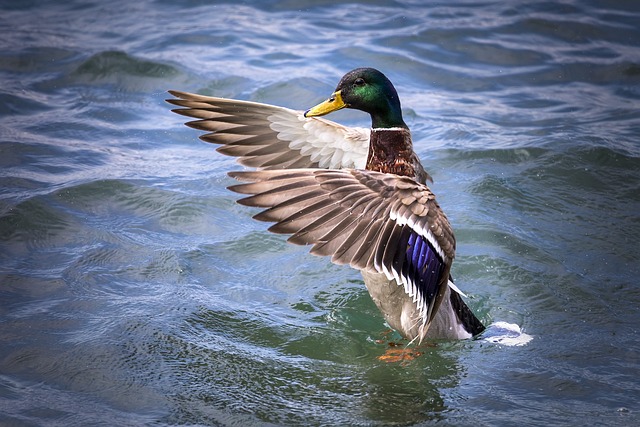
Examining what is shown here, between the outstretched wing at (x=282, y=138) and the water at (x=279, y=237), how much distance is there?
966 mm

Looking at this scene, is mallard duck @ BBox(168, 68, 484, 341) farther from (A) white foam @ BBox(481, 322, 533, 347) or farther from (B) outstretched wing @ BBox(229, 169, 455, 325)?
(A) white foam @ BBox(481, 322, 533, 347)

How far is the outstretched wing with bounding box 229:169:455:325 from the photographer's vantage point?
4824 mm

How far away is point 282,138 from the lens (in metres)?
6.70

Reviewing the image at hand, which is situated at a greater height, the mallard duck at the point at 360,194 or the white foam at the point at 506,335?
the mallard duck at the point at 360,194

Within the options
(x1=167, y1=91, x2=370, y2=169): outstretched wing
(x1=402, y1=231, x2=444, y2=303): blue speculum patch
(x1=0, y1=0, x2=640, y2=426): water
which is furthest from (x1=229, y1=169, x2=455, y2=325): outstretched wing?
(x1=167, y1=91, x2=370, y2=169): outstretched wing

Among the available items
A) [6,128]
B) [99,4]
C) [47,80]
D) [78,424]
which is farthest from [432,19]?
[78,424]

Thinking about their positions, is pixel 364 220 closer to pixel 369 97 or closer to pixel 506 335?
pixel 369 97

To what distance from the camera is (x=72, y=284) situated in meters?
6.25

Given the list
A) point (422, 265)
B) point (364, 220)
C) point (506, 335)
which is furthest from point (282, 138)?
point (506, 335)

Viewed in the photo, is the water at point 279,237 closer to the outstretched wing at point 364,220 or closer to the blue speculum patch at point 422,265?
the blue speculum patch at point 422,265

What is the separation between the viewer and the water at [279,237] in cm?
515

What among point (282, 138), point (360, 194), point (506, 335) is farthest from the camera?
point (282, 138)

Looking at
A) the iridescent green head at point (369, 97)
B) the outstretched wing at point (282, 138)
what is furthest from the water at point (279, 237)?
the iridescent green head at point (369, 97)

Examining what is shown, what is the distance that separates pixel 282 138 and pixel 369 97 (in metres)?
0.96
